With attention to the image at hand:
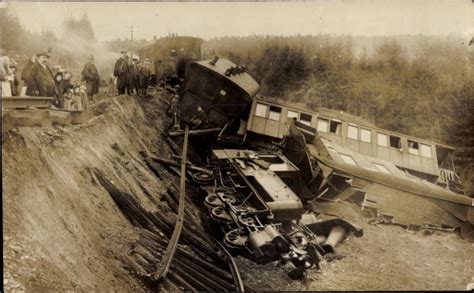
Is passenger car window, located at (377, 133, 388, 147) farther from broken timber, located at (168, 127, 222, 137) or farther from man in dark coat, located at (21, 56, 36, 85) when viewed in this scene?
man in dark coat, located at (21, 56, 36, 85)

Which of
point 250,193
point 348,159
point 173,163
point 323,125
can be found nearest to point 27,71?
point 173,163

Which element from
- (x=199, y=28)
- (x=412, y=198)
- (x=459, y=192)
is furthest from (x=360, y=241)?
(x=199, y=28)

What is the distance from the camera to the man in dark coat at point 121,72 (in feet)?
22.8

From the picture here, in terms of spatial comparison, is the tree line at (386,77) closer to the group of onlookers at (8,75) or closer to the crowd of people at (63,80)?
the crowd of people at (63,80)

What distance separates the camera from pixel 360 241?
18.9ft

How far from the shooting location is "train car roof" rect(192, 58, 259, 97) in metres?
6.79

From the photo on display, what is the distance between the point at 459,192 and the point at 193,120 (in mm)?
4678

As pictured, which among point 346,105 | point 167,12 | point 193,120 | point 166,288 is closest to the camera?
point 166,288

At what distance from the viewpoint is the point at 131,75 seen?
7.53 metres

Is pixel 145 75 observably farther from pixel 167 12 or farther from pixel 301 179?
pixel 301 179

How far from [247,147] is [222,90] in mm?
1126

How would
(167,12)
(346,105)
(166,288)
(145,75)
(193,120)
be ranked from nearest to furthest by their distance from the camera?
(166,288) < (167,12) < (346,105) < (193,120) < (145,75)

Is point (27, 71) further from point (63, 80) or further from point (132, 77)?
point (132, 77)

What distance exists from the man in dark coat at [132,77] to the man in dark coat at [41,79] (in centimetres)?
158
